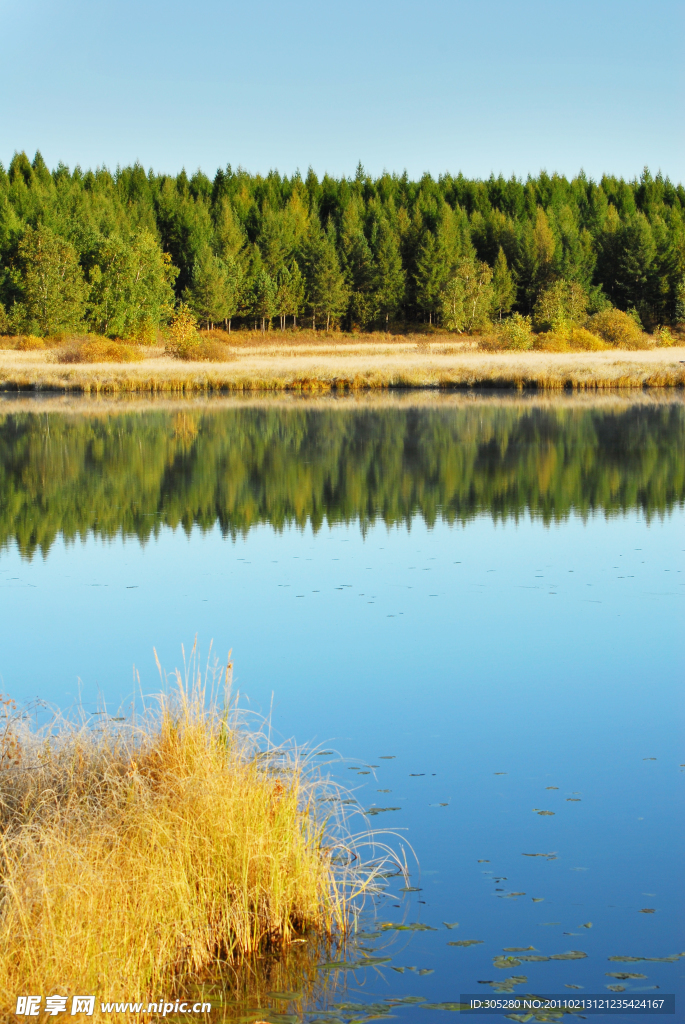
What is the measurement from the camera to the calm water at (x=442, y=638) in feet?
14.1

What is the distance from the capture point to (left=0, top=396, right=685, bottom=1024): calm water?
A: 4.29m

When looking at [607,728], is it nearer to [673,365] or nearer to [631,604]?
[631,604]

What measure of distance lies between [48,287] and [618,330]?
29.5 metres

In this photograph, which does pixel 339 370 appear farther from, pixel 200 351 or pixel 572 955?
pixel 572 955

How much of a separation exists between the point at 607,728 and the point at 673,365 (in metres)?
35.9

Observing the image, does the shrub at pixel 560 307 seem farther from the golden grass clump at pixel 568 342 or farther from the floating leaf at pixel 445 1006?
the floating leaf at pixel 445 1006

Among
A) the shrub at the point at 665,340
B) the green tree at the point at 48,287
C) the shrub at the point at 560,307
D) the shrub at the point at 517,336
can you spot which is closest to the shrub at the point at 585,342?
the shrub at the point at 560,307

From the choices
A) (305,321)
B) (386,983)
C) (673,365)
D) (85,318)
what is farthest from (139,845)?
(305,321)

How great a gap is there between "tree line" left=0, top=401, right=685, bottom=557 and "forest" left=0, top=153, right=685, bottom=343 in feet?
106

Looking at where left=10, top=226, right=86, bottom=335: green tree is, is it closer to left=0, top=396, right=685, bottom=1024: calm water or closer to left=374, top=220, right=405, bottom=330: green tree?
left=374, top=220, right=405, bottom=330: green tree

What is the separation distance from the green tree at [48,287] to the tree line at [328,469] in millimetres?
30126

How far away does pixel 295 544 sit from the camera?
40.6ft

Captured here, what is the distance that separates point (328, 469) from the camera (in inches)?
709

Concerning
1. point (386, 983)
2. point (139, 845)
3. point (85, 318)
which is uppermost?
point (85, 318)
